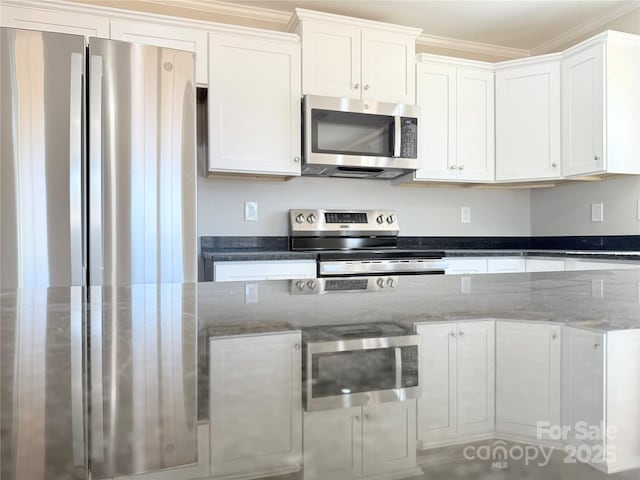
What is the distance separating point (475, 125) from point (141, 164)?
2217 millimetres

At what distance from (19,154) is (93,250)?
486 mm

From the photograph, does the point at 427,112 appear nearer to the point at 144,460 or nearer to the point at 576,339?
the point at 576,339

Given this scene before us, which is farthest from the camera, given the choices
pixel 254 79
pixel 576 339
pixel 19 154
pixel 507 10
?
pixel 507 10

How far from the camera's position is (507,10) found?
120 inches

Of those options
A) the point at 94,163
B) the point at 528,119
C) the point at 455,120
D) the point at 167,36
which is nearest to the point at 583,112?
the point at 528,119

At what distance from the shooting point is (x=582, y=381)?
0.84 feet

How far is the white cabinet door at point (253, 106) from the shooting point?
8.54ft

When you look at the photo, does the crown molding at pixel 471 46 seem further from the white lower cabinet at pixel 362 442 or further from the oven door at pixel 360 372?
the white lower cabinet at pixel 362 442

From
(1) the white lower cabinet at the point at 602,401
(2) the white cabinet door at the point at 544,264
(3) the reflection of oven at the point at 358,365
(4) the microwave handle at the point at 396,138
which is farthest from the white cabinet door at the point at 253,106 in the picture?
(1) the white lower cabinet at the point at 602,401

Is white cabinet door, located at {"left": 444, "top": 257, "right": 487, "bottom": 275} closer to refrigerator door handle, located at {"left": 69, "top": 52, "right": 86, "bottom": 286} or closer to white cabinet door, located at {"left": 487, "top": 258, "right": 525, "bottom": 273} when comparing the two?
white cabinet door, located at {"left": 487, "top": 258, "right": 525, "bottom": 273}

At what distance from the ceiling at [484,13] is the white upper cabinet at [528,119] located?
31 cm

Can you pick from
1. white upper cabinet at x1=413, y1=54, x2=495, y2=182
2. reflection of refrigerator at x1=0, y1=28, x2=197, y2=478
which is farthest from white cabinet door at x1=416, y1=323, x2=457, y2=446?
white upper cabinet at x1=413, y1=54, x2=495, y2=182

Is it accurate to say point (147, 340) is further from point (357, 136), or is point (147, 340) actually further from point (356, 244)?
point (356, 244)

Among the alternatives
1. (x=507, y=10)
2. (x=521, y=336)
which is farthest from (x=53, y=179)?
(x=507, y=10)
